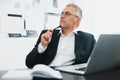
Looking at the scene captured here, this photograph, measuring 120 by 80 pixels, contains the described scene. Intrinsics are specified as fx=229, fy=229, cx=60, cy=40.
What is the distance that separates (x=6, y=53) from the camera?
2725 millimetres

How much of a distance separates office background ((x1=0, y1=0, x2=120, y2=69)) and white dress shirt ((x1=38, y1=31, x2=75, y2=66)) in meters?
0.65

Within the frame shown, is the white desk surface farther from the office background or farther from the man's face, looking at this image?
the man's face

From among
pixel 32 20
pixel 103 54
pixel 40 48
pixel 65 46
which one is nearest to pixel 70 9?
pixel 65 46

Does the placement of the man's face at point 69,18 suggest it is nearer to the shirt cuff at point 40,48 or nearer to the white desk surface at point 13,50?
the shirt cuff at point 40,48

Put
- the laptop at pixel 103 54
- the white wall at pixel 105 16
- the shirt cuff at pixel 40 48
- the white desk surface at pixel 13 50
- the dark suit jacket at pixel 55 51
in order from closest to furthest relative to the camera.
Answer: the laptop at pixel 103 54 → the shirt cuff at pixel 40 48 → the dark suit jacket at pixel 55 51 → the white desk surface at pixel 13 50 → the white wall at pixel 105 16

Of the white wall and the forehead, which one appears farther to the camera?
the white wall

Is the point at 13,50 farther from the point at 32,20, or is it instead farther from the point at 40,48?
the point at 40,48

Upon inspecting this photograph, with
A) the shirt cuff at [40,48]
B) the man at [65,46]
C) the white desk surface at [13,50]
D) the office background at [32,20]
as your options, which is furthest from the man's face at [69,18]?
the white desk surface at [13,50]

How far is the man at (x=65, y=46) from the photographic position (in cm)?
186

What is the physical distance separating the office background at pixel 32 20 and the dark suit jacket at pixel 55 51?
56 cm

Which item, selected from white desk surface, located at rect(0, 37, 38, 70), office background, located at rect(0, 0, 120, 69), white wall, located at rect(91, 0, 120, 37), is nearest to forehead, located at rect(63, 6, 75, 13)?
office background, located at rect(0, 0, 120, 69)

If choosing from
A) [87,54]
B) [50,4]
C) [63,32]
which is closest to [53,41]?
[63,32]

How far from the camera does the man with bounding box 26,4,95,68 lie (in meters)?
1.86

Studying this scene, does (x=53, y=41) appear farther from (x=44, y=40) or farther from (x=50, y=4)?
(x=50, y=4)
